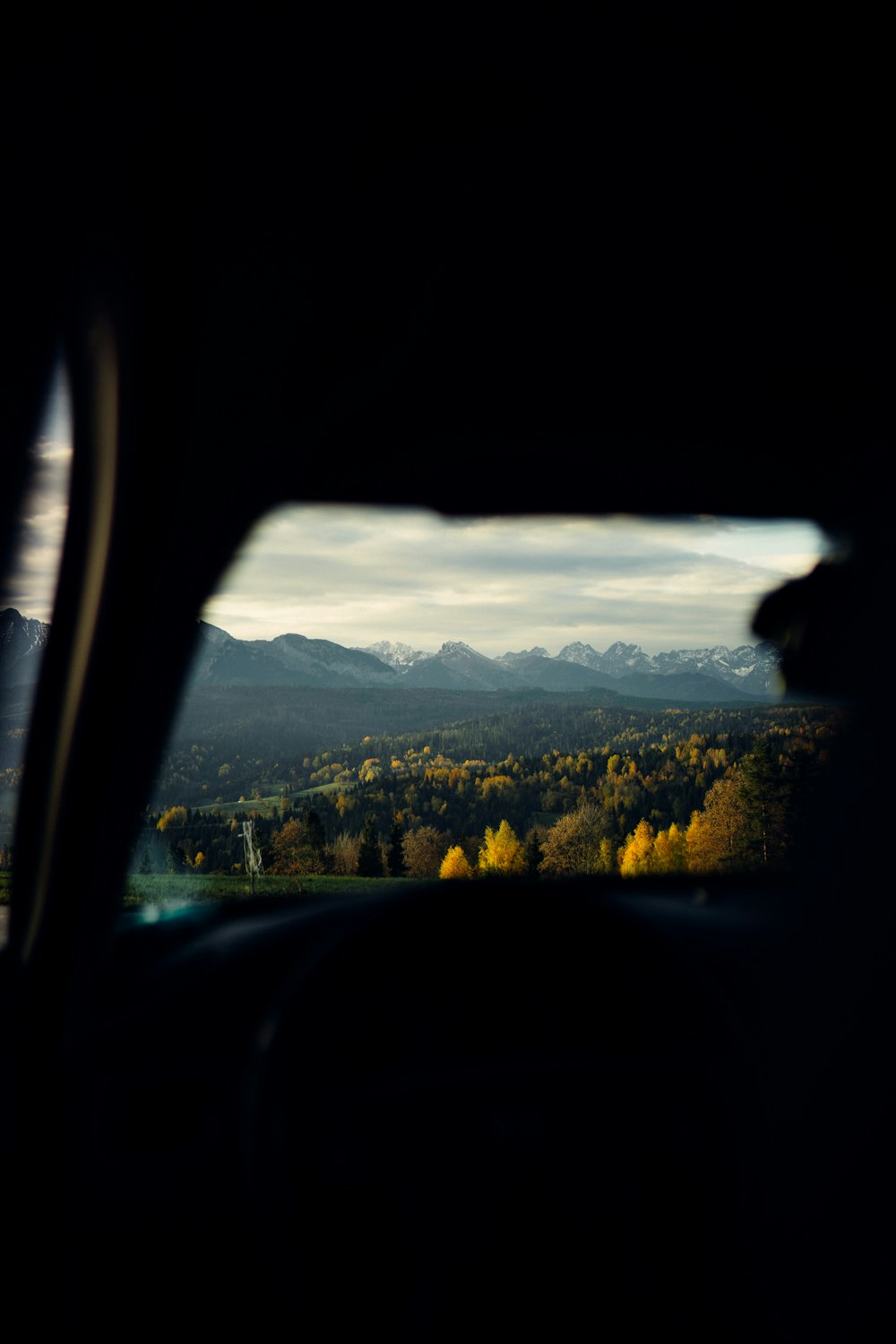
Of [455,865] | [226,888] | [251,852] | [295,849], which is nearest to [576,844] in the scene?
[455,865]

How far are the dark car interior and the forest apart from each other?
0.15m

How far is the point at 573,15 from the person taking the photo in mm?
2301

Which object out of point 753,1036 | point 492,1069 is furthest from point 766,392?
point 492,1069

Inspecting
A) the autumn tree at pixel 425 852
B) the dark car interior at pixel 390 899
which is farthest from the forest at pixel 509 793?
the dark car interior at pixel 390 899

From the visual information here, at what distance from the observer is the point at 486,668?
339 centimetres

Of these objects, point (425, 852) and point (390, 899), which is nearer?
point (390, 899)

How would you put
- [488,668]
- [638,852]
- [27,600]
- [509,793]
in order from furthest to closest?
1. [488,668]
2. [638,852]
3. [509,793]
4. [27,600]

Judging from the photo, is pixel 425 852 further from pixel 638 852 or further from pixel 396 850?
pixel 638 852

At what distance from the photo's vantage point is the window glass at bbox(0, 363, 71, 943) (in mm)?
2205

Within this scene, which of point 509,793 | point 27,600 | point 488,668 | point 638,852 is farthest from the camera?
point 488,668

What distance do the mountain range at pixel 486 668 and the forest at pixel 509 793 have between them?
79mm

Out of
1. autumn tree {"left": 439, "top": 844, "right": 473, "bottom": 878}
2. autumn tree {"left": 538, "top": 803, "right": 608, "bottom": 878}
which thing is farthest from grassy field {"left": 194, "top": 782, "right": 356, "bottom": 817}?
autumn tree {"left": 538, "top": 803, "right": 608, "bottom": 878}

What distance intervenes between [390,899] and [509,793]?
0.62 meters

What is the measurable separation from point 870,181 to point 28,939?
3713 millimetres
